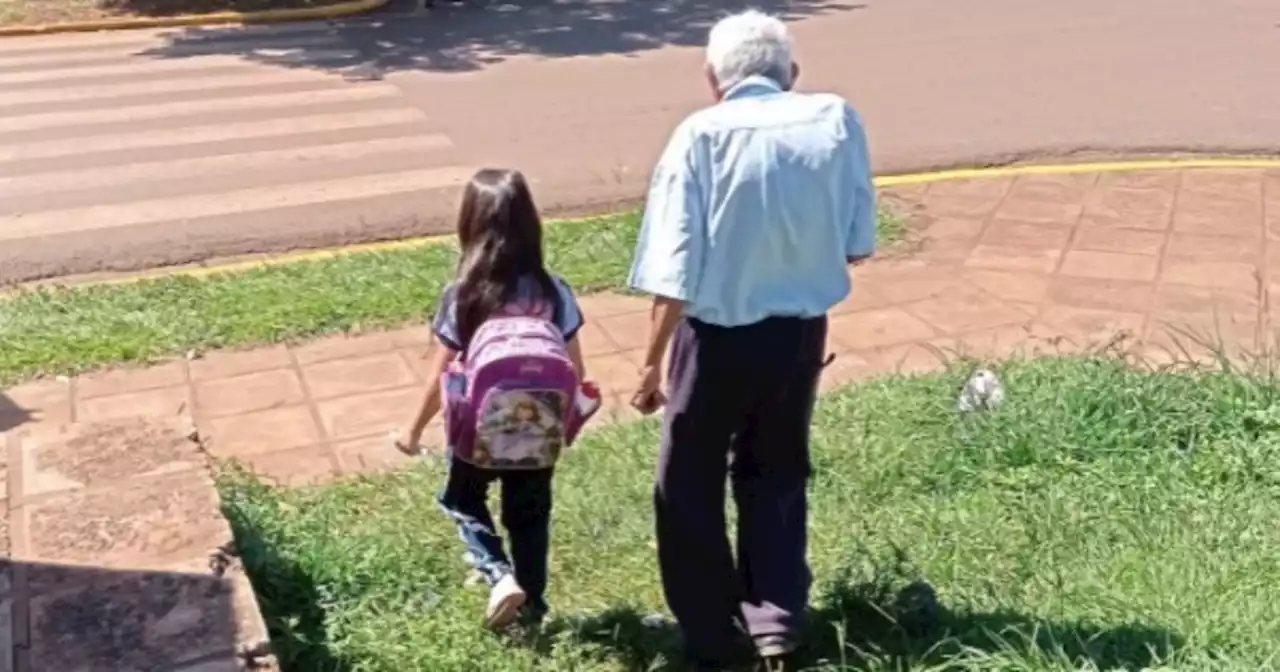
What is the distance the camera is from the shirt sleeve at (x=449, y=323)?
418 centimetres

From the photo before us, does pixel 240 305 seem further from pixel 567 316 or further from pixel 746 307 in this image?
pixel 746 307

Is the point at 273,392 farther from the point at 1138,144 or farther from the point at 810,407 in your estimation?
the point at 1138,144

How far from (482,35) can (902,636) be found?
11.3 m

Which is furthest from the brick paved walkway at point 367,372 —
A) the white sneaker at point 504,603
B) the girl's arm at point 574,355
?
the girl's arm at point 574,355

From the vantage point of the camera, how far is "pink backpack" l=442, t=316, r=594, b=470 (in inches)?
157

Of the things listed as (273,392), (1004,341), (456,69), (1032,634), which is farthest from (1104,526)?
(456,69)

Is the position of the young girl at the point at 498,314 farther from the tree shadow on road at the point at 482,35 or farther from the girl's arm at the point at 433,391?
Answer: the tree shadow on road at the point at 482,35

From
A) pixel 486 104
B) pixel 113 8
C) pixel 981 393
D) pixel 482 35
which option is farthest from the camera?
pixel 113 8

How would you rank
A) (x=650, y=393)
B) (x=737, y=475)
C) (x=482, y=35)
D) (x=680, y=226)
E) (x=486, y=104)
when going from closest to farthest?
(x=680, y=226), (x=650, y=393), (x=737, y=475), (x=486, y=104), (x=482, y=35)

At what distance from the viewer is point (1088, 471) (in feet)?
16.9

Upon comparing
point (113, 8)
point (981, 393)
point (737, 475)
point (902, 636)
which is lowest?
point (113, 8)

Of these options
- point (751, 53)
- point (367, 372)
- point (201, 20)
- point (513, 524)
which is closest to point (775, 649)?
point (513, 524)

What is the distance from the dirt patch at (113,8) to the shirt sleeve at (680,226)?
13.7m

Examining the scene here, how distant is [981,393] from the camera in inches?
228
